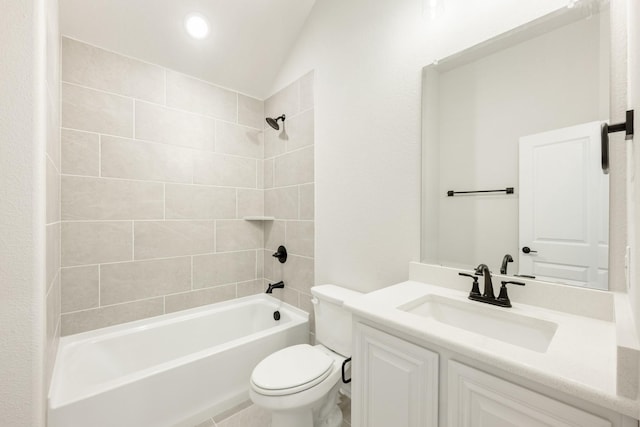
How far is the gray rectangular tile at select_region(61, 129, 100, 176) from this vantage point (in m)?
1.67

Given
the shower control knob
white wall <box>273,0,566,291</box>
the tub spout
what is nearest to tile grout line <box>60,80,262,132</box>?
white wall <box>273,0,566,291</box>

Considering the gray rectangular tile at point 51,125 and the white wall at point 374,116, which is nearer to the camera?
the gray rectangular tile at point 51,125

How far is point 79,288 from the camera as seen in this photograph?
1.72 metres

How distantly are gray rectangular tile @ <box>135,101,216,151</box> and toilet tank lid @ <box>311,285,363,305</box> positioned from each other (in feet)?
4.87

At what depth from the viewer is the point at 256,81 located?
2.40 meters

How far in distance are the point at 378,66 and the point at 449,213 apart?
95 cm

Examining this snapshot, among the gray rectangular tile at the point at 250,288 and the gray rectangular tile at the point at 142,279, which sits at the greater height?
the gray rectangular tile at the point at 142,279

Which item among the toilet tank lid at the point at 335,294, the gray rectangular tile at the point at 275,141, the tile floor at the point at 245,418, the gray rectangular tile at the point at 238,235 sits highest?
the gray rectangular tile at the point at 275,141

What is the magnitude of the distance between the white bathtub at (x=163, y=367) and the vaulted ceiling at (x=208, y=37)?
1928 mm

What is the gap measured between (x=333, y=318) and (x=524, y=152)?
1.28 meters

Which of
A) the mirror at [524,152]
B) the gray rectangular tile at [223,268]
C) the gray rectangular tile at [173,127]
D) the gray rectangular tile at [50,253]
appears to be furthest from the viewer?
the gray rectangular tile at [223,268]

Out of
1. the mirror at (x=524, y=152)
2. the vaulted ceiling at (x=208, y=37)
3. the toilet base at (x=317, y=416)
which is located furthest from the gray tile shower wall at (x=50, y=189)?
the mirror at (x=524, y=152)

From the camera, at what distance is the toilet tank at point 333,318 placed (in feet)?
5.13

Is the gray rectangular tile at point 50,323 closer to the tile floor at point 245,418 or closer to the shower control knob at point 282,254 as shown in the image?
the tile floor at point 245,418
